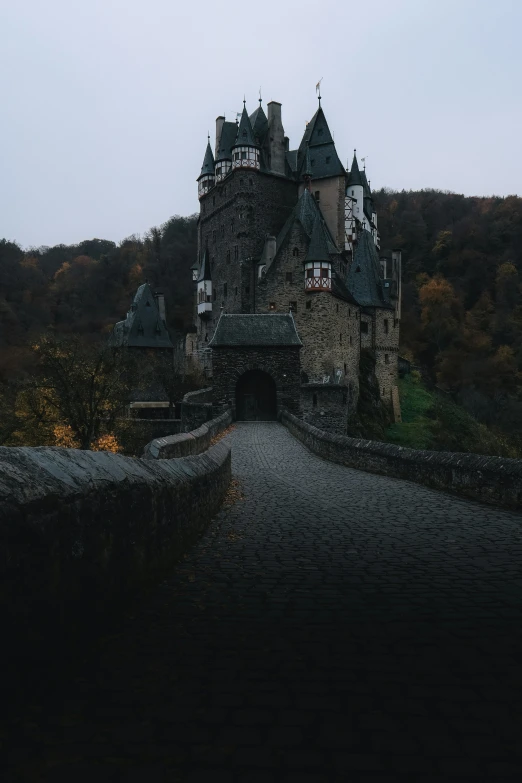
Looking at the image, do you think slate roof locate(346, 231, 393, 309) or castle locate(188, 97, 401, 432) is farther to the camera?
slate roof locate(346, 231, 393, 309)

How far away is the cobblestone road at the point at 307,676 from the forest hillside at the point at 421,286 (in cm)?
5250

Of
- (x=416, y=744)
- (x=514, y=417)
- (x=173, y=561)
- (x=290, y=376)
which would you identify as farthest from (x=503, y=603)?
(x=514, y=417)

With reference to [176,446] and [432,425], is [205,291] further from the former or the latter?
[176,446]

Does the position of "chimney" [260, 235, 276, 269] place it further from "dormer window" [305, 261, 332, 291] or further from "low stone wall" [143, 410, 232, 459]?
"low stone wall" [143, 410, 232, 459]

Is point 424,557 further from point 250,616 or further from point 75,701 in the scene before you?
point 75,701

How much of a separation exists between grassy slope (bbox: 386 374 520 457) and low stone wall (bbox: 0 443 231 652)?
37276 mm

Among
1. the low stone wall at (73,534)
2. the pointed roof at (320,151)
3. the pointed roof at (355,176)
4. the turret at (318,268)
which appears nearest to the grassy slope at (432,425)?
the turret at (318,268)

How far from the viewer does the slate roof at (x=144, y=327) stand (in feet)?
198

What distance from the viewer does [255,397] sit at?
3200 cm

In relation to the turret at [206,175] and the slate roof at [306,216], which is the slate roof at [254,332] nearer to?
the slate roof at [306,216]

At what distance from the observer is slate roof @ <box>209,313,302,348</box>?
31.0 meters

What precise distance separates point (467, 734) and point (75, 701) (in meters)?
1.68

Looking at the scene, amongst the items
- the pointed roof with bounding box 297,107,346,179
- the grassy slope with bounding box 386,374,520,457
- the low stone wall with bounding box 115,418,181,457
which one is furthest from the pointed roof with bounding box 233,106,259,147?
the low stone wall with bounding box 115,418,181,457

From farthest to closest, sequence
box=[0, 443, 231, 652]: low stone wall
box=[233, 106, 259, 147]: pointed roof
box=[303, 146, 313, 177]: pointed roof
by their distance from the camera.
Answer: box=[303, 146, 313, 177]: pointed roof < box=[233, 106, 259, 147]: pointed roof < box=[0, 443, 231, 652]: low stone wall
